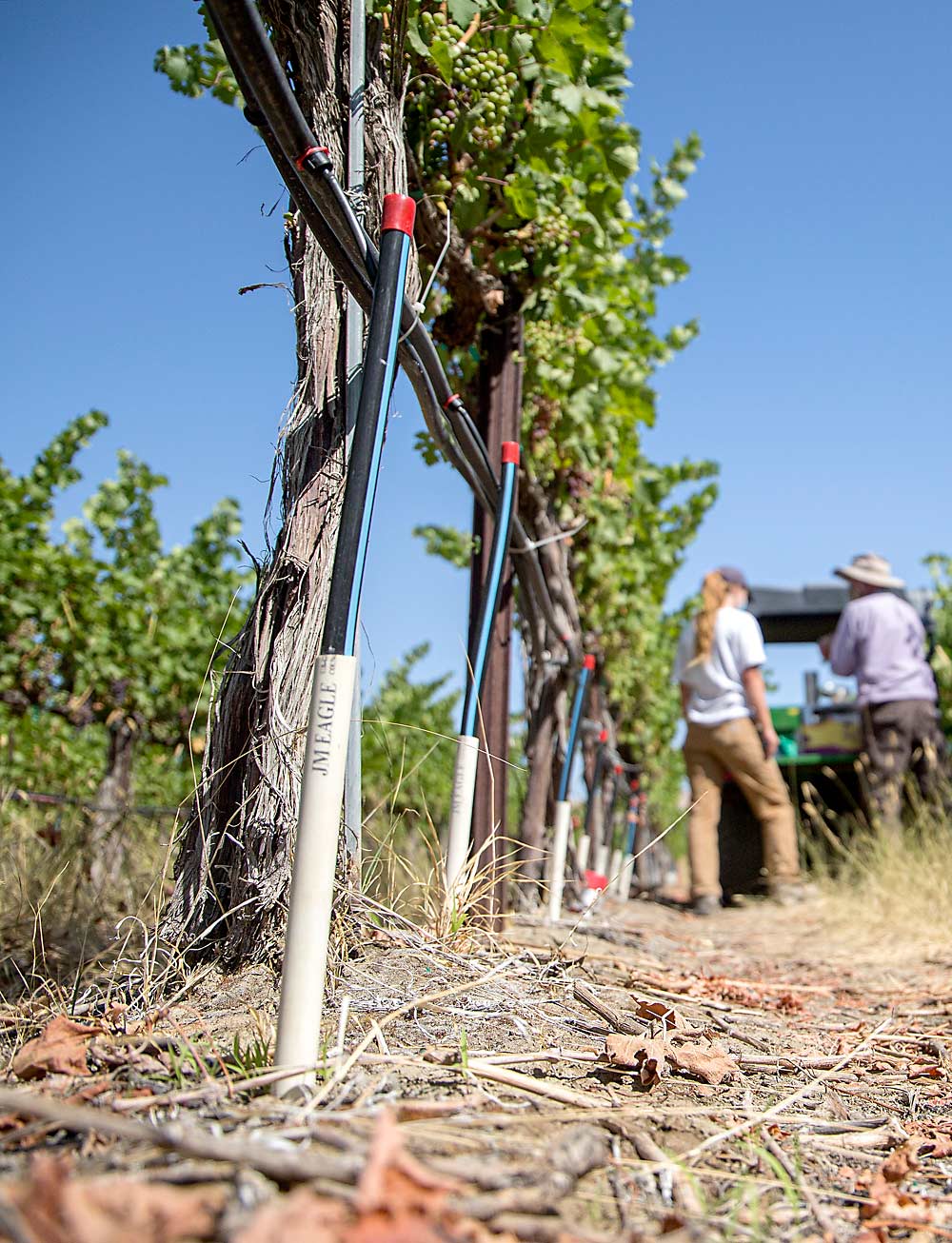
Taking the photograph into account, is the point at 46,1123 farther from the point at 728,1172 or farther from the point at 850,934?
the point at 850,934

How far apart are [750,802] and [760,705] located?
0.74 m

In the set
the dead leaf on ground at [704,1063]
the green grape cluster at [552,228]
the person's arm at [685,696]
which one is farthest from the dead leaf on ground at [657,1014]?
the person's arm at [685,696]

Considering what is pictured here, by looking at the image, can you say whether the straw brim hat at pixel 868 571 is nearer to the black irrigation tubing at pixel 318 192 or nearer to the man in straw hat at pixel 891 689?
the man in straw hat at pixel 891 689

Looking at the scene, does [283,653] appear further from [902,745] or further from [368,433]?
[902,745]

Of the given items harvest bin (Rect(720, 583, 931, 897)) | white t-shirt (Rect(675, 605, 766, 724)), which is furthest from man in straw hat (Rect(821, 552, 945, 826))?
white t-shirt (Rect(675, 605, 766, 724))

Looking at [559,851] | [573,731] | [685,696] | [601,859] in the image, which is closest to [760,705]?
[685,696]

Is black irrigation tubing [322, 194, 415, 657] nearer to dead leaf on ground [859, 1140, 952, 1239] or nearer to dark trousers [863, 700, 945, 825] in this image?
dead leaf on ground [859, 1140, 952, 1239]

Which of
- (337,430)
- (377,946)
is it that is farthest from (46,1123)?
(337,430)

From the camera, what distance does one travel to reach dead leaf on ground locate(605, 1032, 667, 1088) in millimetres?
1525

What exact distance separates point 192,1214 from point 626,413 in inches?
183

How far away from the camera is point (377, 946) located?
1983 mm

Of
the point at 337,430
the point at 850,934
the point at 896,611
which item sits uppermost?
the point at 896,611

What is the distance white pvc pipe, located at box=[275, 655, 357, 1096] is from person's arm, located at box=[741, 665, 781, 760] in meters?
5.08

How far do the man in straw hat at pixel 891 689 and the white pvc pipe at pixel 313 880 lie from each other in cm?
554
